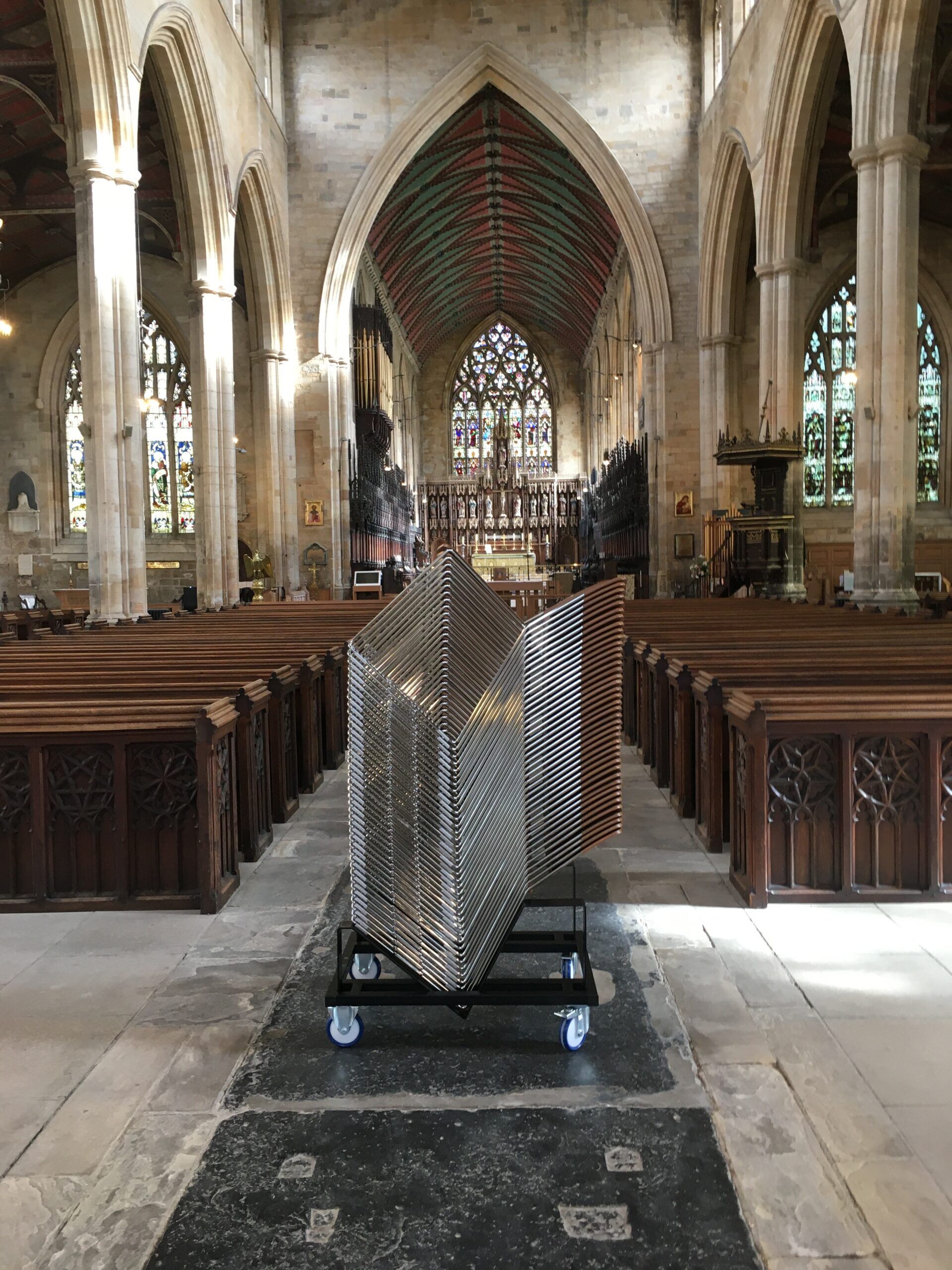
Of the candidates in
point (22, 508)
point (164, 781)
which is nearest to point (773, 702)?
point (164, 781)

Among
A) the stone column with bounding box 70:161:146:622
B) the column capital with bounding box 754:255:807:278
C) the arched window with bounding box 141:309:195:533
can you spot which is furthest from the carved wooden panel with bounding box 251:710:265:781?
the arched window with bounding box 141:309:195:533

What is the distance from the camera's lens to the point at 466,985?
219 cm

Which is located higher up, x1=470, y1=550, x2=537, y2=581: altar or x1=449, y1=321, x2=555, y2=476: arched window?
x1=449, y1=321, x2=555, y2=476: arched window

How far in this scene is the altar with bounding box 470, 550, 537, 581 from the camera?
22.8 metres

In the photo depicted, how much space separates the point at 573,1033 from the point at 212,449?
13243mm

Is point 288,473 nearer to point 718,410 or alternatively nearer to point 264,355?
point 264,355

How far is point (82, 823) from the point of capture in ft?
11.2

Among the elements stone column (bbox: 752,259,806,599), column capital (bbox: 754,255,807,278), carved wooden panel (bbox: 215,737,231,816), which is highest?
column capital (bbox: 754,255,807,278)

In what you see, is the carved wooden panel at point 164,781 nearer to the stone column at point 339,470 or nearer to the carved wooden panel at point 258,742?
the carved wooden panel at point 258,742

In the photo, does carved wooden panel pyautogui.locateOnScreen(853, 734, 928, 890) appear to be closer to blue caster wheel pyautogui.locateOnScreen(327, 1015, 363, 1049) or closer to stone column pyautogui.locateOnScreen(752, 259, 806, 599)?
blue caster wheel pyautogui.locateOnScreen(327, 1015, 363, 1049)

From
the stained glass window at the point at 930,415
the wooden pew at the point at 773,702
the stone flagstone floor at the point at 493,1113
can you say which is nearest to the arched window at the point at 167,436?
the stained glass window at the point at 930,415

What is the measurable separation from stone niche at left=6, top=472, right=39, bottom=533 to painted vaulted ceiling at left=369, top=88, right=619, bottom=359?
31.6 feet

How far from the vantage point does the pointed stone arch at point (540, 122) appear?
17.9 metres

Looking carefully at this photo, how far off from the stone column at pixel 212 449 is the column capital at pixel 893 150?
889 cm
